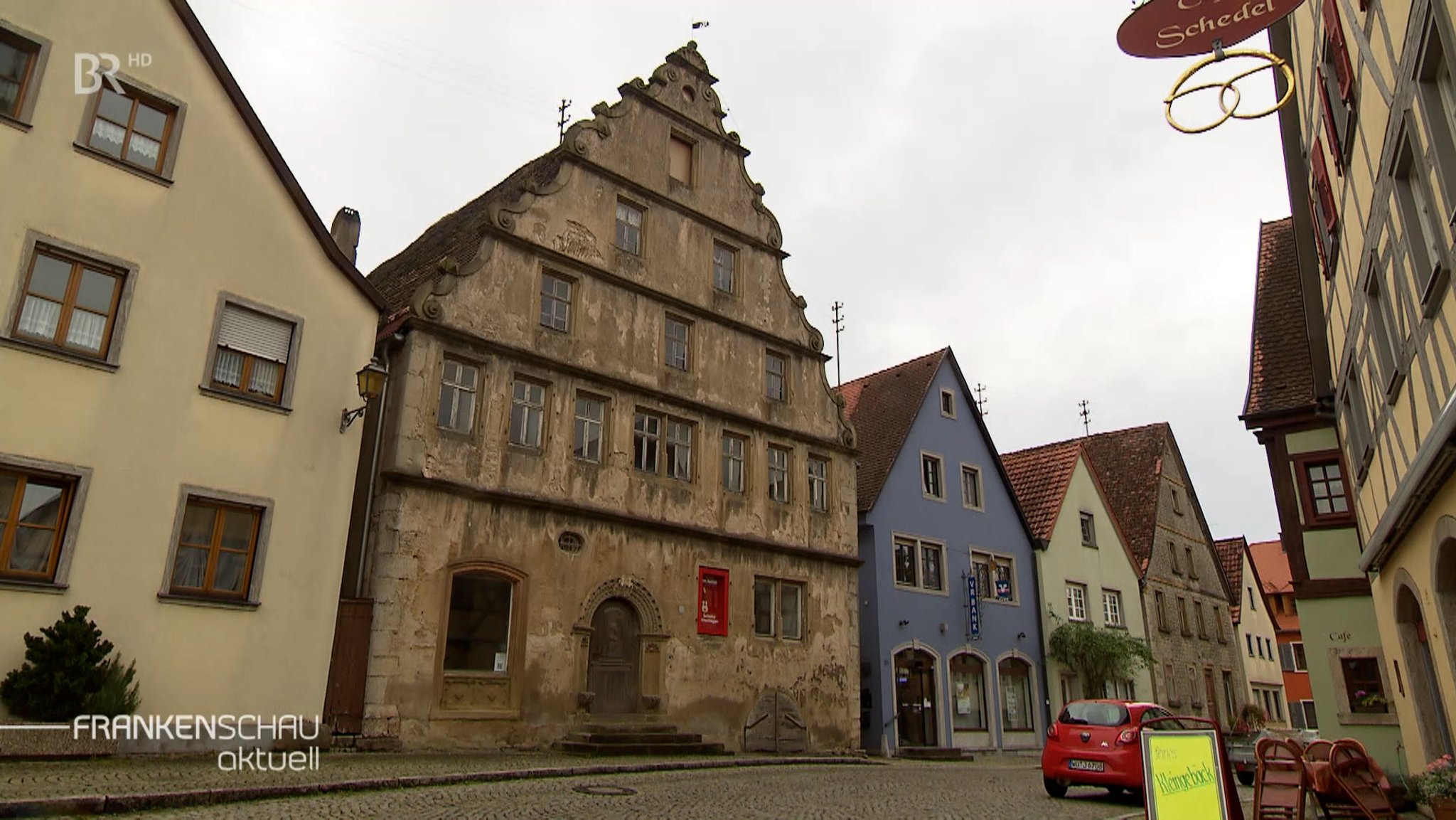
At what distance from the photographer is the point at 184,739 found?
1295 centimetres

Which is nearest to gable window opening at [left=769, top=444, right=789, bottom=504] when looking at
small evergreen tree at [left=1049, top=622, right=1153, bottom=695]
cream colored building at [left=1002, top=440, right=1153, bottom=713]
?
cream colored building at [left=1002, top=440, right=1153, bottom=713]

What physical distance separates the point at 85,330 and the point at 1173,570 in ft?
115

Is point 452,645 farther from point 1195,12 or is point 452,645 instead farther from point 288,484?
point 1195,12

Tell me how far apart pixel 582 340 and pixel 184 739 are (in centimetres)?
964

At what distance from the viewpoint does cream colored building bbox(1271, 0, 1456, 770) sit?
8.41 metres

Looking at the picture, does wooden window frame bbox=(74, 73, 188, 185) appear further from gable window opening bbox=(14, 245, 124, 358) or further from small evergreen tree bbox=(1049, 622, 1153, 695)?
small evergreen tree bbox=(1049, 622, 1153, 695)

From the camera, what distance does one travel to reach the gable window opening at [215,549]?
13.5 metres

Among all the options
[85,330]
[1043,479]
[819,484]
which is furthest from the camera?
[1043,479]

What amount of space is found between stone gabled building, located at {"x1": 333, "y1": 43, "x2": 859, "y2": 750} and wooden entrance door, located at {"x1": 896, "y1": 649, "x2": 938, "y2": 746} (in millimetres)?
2948

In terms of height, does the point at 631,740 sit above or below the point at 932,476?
below

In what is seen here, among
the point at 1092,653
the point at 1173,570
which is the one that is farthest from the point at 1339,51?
the point at 1173,570

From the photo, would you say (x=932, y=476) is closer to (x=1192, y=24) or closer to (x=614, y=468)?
(x=614, y=468)

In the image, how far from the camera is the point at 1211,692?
3681 cm

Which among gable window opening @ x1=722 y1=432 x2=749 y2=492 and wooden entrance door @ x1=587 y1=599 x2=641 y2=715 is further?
gable window opening @ x1=722 y1=432 x2=749 y2=492
